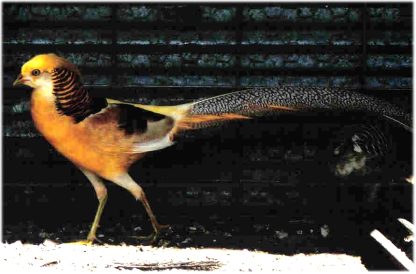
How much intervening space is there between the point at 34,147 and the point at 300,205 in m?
1.72

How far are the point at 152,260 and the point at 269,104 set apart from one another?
1.15 m

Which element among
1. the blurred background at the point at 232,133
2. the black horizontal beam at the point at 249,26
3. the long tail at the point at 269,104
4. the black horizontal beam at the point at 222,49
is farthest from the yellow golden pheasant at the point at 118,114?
the black horizontal beam at the point at 249,26

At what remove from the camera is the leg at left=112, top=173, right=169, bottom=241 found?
208 inches

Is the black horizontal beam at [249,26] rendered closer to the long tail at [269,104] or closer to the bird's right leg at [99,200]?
the long tail at [269,104]

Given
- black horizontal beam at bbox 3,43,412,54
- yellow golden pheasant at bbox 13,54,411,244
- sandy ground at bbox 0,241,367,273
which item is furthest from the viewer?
black horizontal beam at bbox 3,43,412,54

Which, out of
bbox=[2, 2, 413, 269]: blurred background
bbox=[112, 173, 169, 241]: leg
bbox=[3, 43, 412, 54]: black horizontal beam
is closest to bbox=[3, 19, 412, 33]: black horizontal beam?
bbox=[2, 2, 413, 269]: blurred background

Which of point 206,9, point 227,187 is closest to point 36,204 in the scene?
point 227,187

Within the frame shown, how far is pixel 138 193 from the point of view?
17.5 feet

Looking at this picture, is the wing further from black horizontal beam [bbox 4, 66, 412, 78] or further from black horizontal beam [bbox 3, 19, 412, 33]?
black horizontal beam [bbox 3, 19, 412, 33]

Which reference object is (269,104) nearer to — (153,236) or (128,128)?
(128,128)

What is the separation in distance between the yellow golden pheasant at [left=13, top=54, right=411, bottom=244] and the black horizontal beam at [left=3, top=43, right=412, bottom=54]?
269 mm

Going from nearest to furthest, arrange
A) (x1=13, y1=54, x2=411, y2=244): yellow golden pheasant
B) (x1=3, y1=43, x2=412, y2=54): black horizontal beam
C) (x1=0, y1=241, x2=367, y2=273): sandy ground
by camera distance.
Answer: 1. (x1=0, y1=241, x2=367, y2=273): sandy ground
2. (x1=13, y1=54, x2=411, y2=244): yellow golden pheasant
3. (x1=3, y1=43, x2=412, y2=54): black horizontal beam

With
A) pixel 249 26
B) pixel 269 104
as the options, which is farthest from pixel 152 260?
pixel 249 26

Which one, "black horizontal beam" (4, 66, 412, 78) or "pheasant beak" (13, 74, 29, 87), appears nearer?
"pheasant beak" (13, 74, 29, 87)
